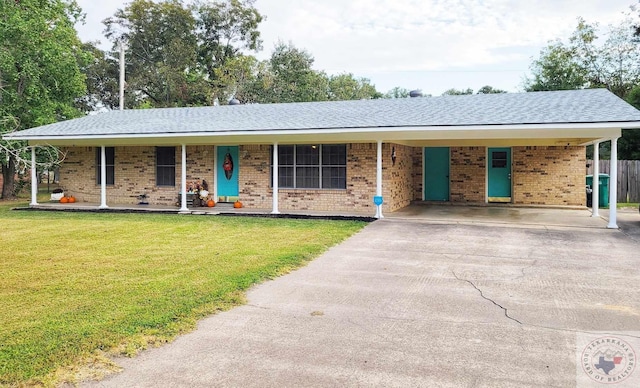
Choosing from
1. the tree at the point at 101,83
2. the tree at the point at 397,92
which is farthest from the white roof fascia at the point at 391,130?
the tree at the point at 397,92

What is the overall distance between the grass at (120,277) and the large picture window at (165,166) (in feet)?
13.2

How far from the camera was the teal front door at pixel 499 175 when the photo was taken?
16375 millimetres

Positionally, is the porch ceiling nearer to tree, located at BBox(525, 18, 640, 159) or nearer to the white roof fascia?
Answer: the white roof fascia

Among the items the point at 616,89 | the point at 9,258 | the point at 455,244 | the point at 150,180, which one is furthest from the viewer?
the point at 616,89

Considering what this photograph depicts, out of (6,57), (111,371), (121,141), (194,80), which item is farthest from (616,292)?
(194,80)

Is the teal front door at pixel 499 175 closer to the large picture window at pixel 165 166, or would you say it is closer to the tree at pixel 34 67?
the large picture window at pixel 165 166

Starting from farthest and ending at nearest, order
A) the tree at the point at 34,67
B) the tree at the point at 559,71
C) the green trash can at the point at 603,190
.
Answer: the tree at the point at 559,71, the tree at the point at 34,67, the green trash can at the point at 603,190

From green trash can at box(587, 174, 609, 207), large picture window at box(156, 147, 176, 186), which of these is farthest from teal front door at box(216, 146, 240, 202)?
green trash can at box(587, 174, 609, 207)

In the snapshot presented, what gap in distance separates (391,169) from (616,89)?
71.0 ft

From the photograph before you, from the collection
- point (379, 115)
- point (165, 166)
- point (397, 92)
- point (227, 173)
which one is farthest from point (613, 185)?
point (397, 92)

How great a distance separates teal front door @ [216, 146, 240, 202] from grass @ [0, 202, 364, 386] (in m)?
3.32

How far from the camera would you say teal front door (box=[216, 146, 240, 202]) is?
51.5 feet

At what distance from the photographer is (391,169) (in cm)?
1425

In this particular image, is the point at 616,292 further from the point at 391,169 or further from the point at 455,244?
the point at 391,169
